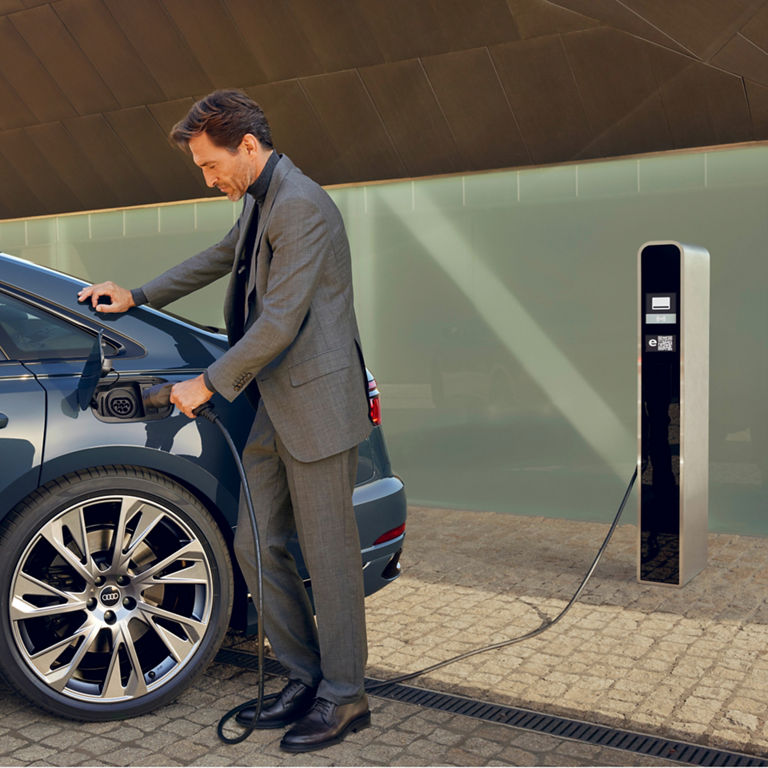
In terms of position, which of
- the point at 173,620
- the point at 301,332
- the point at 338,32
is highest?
the point at 338,32

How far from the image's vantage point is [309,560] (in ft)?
11.7

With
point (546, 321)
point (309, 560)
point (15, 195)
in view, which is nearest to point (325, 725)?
point (309, 560)

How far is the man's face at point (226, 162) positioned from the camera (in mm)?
3400

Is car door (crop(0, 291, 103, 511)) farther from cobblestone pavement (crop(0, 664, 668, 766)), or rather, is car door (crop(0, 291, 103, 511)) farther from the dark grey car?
cobblestone pavement (crop(0, 664, 668, 766))

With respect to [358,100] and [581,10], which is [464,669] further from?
[358,100]

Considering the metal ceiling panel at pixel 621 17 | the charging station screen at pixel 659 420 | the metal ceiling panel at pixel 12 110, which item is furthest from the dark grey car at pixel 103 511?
the metal ceiling panel at pixel 12 110

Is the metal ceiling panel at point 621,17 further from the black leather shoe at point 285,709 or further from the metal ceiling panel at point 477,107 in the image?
the black leather shoe at point 285,709

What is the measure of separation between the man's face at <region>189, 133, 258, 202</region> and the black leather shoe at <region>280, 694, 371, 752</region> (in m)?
1.72

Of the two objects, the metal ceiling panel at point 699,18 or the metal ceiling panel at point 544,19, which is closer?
the metal ceiling panel at point 699,18

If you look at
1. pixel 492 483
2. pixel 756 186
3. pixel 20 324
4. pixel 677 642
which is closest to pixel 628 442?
pixel 492 483

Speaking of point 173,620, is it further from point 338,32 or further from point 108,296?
point 338,32

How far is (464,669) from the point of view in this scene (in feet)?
13.8

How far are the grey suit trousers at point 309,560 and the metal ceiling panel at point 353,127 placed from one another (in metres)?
4.25

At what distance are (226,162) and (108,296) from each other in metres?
0.78
